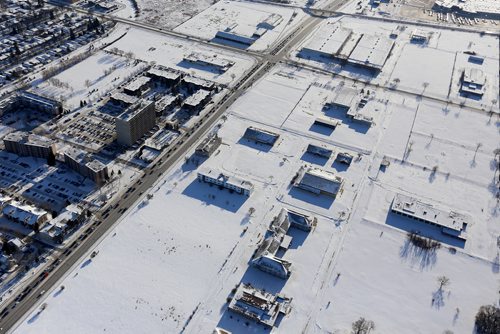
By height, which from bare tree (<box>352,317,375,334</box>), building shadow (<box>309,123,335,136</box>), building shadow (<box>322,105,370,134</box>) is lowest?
bare tree (<box>352,317,375,334</box>)

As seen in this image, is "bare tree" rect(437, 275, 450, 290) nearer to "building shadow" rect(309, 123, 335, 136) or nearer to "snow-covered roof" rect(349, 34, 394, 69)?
"building shadow" rect(309, 123, 335, 136)

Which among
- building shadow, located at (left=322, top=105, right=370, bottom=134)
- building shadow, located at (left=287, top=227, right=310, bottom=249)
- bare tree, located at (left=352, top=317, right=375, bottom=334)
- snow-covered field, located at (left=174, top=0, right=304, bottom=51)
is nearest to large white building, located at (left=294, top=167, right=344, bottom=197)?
building shadow, located at (left=287, top=227, right=310, bottom=249)

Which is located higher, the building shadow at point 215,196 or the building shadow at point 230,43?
the building shadow at point 230,43

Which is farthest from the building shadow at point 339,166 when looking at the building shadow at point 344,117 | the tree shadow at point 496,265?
the tree shadow at point 496,265

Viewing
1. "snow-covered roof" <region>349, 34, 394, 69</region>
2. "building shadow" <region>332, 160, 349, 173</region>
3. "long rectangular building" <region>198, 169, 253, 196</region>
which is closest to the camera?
"long rectangular building" <region>198, 169, 253, 196</region>

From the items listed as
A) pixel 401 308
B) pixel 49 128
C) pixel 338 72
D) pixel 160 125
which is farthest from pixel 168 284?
pixel 338 72

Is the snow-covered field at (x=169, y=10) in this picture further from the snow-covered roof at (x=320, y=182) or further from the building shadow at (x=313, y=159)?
the snow-covered roof at (x=320, y=182)
